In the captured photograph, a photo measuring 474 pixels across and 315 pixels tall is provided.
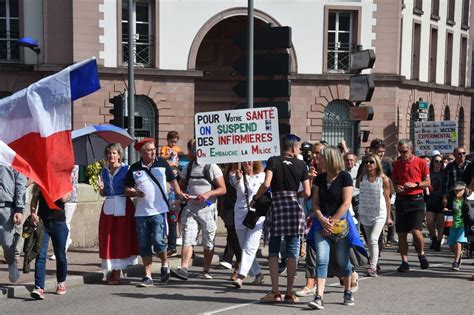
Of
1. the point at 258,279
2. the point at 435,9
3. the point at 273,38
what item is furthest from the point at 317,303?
the point at 435,9

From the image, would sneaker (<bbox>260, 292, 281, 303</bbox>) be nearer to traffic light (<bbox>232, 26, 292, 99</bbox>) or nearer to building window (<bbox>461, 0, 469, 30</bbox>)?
traffic light (<bbox>232, 26, 292, 99</bbox>)

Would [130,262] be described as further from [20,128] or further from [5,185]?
[20,128]

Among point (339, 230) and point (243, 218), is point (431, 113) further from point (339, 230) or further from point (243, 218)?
point (339, 230)

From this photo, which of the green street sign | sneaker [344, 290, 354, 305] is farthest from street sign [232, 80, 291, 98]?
the green street sign

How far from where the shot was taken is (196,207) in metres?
11.4

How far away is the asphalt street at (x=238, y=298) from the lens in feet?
30.7

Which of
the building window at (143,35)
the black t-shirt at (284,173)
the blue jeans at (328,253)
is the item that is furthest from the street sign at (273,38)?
the building window at (143,35)

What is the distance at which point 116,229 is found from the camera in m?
11.0

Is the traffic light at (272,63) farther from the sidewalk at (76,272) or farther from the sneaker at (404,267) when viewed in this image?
the sneaker at (404,267)

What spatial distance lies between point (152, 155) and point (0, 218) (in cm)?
200

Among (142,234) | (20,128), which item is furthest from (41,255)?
(20,128)

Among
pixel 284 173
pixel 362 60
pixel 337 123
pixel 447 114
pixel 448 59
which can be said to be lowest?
pixel 284 173

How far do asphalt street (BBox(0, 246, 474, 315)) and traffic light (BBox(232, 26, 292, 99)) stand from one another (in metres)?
3.00

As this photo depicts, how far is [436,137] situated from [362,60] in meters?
6.87
